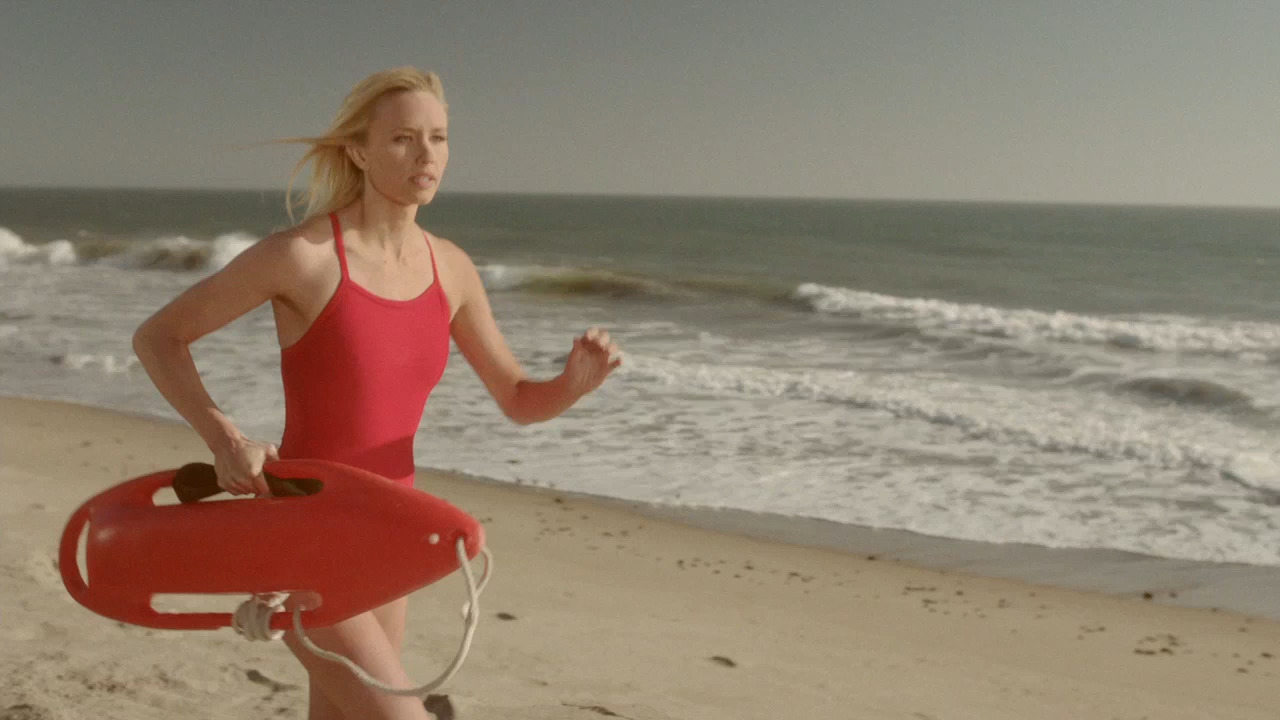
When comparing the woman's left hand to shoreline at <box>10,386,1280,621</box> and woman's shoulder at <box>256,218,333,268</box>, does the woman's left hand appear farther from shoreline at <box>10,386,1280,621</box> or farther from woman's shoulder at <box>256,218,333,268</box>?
shoreline at <box>10,386,1280,621</box>

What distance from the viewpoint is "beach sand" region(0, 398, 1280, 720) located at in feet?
11.4

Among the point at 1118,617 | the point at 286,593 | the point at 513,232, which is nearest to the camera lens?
the point at 286,593

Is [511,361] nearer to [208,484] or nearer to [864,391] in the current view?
[208,484]

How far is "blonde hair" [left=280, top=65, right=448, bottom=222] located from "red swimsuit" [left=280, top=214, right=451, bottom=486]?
64 millimetres

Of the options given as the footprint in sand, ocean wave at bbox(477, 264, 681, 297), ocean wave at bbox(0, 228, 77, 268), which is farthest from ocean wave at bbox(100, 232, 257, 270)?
the footprint in sand

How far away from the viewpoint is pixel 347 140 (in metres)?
2.02

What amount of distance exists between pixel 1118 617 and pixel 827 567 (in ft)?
4.05

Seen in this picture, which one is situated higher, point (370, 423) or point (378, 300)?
point (378, 300)

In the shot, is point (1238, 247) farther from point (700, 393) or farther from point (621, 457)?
point (621, 457)

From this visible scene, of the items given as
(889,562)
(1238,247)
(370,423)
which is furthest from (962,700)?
(1238,247)

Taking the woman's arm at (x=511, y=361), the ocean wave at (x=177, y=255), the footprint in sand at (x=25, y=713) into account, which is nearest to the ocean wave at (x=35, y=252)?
the ocean wave at (x=177, y=255)

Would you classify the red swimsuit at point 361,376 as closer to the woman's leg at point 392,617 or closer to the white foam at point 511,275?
the woman's leg at point 392,617

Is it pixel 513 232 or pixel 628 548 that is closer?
pixel 628 548

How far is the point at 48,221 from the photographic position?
4712 centimetres
